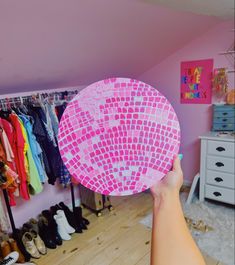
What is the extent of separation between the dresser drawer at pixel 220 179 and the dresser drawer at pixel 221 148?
207 mm

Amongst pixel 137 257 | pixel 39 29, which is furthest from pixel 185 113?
pixel 39 29

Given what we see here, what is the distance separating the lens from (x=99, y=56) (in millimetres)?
2049

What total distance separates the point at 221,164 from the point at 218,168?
0.18 feet

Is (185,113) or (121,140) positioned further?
(185,113)

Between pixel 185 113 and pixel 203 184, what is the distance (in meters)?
0.86

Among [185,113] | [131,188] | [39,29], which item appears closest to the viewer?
[131,188]

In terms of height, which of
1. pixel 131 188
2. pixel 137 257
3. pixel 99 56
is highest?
pixel 99 56

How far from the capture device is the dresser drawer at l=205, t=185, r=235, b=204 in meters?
2.38

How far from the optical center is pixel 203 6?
1.74 metres

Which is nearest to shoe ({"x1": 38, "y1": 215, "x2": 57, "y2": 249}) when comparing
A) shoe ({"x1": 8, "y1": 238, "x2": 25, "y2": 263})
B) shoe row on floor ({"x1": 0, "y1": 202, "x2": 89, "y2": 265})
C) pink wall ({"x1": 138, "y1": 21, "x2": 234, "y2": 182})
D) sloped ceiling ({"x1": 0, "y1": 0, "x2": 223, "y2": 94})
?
shoe row on floor ({"x1": 0, "y1": 202, "x2": 89, "y2": 265})

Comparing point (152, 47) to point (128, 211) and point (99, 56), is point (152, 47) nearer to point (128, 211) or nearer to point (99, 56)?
point (99, 56)

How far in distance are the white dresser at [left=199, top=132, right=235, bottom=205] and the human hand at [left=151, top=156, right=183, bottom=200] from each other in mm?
1811

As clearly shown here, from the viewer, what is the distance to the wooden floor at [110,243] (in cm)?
185

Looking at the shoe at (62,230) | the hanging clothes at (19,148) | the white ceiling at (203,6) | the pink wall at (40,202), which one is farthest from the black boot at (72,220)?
the white ceiling at (203,6)
